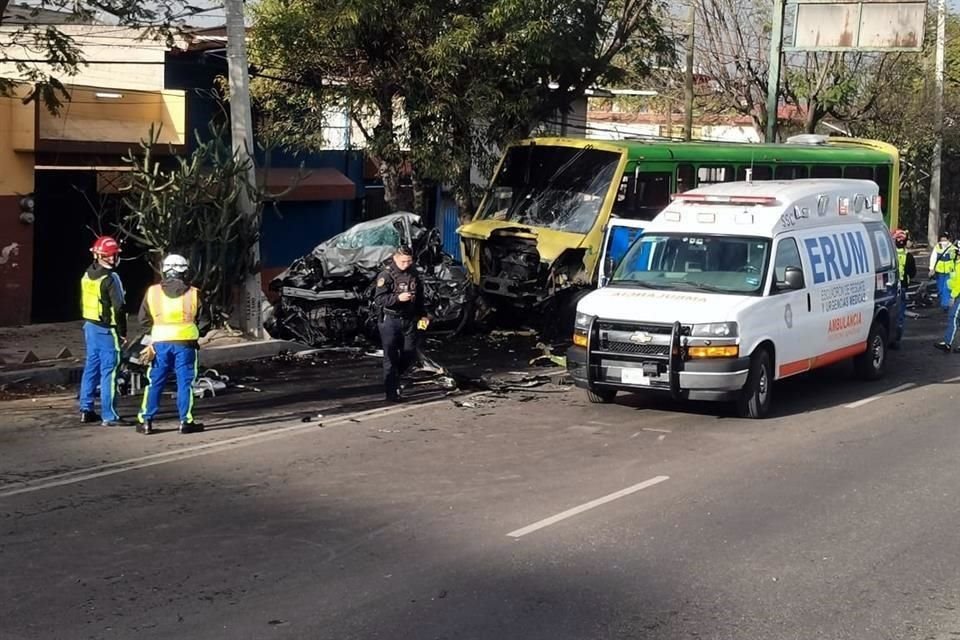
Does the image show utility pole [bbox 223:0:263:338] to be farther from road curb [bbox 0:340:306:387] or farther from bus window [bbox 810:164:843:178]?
bus window [bbox 810:164:843:178]

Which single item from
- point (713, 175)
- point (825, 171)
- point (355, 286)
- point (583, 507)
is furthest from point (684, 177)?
point (583, 507)

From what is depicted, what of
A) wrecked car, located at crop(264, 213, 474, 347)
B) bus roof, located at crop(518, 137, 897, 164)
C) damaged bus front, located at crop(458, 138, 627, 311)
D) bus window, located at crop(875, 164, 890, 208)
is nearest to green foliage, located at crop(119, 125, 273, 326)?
wrecked car, located at crop(264, 213, 474, 347)

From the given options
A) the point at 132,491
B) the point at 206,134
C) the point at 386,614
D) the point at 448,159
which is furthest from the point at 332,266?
the point at 386,614

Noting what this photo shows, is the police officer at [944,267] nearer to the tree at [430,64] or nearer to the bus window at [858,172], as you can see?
the bus window at [858,172]

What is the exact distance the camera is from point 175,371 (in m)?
10.7

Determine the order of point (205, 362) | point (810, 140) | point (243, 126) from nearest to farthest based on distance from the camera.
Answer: point (205, 362)
point (243, 126)
point (810, 140)

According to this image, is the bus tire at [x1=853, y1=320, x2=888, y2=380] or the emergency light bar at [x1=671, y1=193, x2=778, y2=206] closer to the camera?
the emergency light bar at [x1=671, y1=193, x2=778, y2=206]

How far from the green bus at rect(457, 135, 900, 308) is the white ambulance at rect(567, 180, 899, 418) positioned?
3473 millimetres

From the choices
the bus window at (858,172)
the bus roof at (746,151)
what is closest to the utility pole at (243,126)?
the bus roof at (746,151)

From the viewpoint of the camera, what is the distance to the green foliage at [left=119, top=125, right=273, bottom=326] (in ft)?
49.9

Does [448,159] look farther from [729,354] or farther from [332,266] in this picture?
[729,354]

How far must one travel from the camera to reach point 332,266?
17.1 metres

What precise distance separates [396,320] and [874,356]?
6020 mm

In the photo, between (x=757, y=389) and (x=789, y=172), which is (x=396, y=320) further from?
(x=789, y=172)
